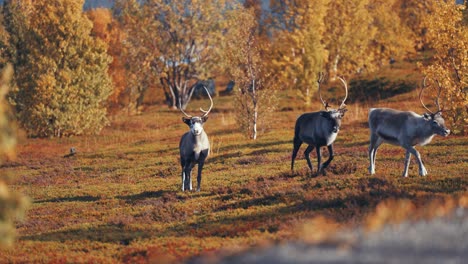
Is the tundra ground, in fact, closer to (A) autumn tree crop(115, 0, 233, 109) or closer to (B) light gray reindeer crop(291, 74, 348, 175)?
(B) light gray reindeer crop(291, 74, 348, 175)

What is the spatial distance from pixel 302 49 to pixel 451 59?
27967 mm

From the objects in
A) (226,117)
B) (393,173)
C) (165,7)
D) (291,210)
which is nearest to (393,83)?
(226,117)

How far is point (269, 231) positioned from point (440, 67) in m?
20.6

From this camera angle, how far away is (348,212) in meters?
15.7

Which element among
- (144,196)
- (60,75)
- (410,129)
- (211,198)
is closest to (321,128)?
(410,129)

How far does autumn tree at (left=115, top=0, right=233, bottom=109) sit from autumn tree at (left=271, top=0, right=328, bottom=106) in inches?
331

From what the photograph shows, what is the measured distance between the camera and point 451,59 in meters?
33.5

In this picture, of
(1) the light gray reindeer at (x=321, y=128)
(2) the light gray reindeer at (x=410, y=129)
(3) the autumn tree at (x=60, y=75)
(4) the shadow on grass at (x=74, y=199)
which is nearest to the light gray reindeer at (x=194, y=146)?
(1) the light gray reindeer at (x=321, y=128)

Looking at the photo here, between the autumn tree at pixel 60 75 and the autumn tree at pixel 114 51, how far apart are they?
6.72 m

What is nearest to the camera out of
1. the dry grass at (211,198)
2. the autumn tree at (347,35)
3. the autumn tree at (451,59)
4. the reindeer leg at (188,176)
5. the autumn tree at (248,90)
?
the dry grass at (211,198)

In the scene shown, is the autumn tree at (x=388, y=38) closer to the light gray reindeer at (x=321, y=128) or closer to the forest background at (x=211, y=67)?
the forest background at (x=211, y=67)

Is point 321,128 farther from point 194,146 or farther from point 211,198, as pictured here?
point 211,198

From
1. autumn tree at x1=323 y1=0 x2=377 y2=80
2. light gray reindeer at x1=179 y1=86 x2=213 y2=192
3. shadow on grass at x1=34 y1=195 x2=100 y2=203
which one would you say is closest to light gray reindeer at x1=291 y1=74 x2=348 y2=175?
light gray reindeer at x1=179 y1=86 x2=213 y2=192

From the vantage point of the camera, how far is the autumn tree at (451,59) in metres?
31.8
